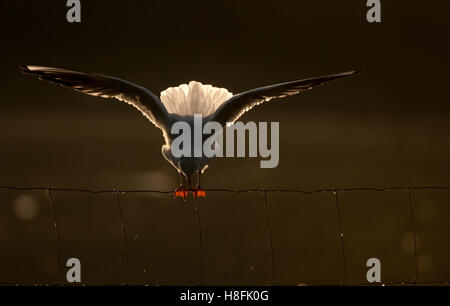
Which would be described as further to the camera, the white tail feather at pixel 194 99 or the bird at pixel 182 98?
the white tail feather at pixel 194 99

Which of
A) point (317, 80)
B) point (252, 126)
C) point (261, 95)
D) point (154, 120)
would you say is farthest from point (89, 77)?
point (252, 126)

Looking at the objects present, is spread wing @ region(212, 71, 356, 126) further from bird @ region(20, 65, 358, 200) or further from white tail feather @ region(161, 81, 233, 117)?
white tail feather @ region(161, 81, 233, 117)

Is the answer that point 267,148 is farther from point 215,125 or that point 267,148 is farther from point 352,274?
point 215,125

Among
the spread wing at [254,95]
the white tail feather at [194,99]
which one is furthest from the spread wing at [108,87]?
the spread wing at [254,95]

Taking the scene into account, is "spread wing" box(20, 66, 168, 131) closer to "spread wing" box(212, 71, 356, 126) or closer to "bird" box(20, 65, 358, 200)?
"bird" box(20, 65, 358, 200)

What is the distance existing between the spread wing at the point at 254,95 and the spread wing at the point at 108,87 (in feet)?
0.70

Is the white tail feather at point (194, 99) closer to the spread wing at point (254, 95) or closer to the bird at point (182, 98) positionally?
the bird at point (182, 98)

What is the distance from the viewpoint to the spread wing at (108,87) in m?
2.44

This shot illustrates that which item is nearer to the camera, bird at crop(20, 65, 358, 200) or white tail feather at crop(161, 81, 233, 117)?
bird at crop(20, 65, 358, 200)

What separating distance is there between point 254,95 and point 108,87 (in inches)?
21.3

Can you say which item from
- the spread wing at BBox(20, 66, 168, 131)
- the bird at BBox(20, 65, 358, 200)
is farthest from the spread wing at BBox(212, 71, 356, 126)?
the spread wing at BBox(20, 66, 168, 131)

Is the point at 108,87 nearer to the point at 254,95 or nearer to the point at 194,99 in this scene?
the point at 194,99

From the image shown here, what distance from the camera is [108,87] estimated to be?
253 centimetres

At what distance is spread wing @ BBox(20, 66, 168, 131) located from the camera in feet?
8.02
